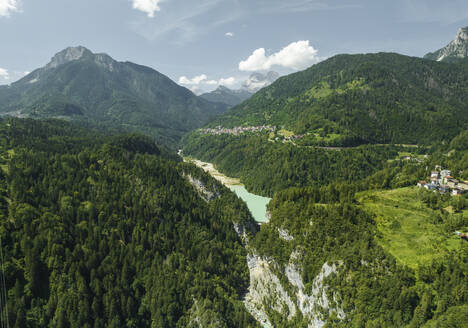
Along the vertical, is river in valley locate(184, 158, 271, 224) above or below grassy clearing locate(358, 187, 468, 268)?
below

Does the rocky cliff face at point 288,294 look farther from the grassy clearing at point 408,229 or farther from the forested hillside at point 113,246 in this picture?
the grassy clearing at point 408,229

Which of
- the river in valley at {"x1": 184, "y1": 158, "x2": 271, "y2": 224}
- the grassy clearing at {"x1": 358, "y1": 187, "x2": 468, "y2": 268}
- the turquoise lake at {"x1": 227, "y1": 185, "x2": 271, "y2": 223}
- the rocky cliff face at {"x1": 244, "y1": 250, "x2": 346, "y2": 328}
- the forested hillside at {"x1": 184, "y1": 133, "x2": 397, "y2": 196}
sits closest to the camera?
the grassy clearing at {"x1": 358, "y1": 187, "x2": 468, "y2": 268}

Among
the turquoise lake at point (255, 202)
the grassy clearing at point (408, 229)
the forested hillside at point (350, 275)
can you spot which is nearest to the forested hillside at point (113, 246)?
the forested hillside at point (350, 275)

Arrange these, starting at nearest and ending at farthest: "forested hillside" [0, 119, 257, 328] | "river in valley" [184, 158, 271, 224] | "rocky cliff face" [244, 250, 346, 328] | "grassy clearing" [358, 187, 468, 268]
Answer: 1. "grassy clearing" [358, 187, 468, 268]
2. "rocky cliff face" [244, 250, 346, 328]
3. "forested hillside" [0, 119, 257, 328]
4. "river in valley" [184, 158, 271, 224]

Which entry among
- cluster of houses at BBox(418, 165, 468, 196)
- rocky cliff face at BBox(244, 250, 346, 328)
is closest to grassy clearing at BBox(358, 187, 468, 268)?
cluster of houses at BBox(418, 165, 468, 196)

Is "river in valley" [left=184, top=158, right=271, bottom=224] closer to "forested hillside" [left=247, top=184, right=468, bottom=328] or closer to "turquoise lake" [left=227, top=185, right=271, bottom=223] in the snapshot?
"turquoise lake" [left=227, top=185, right=271, bottom=223]

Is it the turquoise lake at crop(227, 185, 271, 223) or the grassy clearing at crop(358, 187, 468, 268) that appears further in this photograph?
the turquoise lake at crop(227, 185, 271, 223)

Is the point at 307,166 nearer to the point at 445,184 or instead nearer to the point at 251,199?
the point at 251,199
